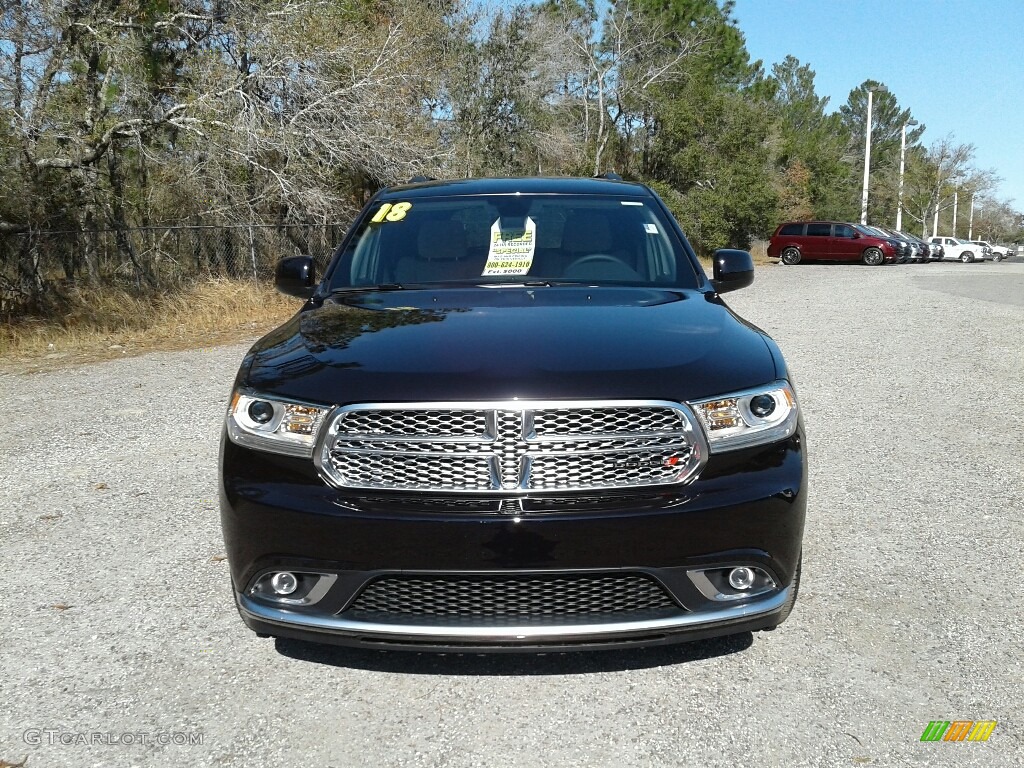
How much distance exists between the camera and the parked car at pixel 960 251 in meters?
46.5

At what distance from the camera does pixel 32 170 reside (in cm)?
1305

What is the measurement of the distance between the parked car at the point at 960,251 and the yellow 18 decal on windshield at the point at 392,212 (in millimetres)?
47054

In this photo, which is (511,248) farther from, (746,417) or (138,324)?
(138,324)

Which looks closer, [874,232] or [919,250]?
[874,232]

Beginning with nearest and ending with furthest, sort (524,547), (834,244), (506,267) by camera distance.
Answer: (524,547)
(506,267)
(834,244)

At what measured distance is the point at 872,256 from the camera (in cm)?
3500

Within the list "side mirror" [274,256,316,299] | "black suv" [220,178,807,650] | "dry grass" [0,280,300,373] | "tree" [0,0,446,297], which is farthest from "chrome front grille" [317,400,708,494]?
"tree" [0,0,446,297]

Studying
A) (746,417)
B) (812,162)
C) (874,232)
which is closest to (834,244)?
(874,232)

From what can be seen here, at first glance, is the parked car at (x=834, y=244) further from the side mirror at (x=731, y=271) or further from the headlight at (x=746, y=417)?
the headlight at (x=746, y=417)

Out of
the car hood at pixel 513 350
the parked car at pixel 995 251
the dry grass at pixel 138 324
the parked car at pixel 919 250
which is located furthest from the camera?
the parked car at pixel 995 251

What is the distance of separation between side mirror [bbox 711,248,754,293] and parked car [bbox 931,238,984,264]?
46.5m

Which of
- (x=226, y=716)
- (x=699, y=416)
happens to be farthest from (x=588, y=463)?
(x=226, y=716)

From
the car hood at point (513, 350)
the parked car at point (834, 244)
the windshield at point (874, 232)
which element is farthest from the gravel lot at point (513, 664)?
the windshield at point (874, 232)

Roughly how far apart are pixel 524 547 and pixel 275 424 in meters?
0.85
